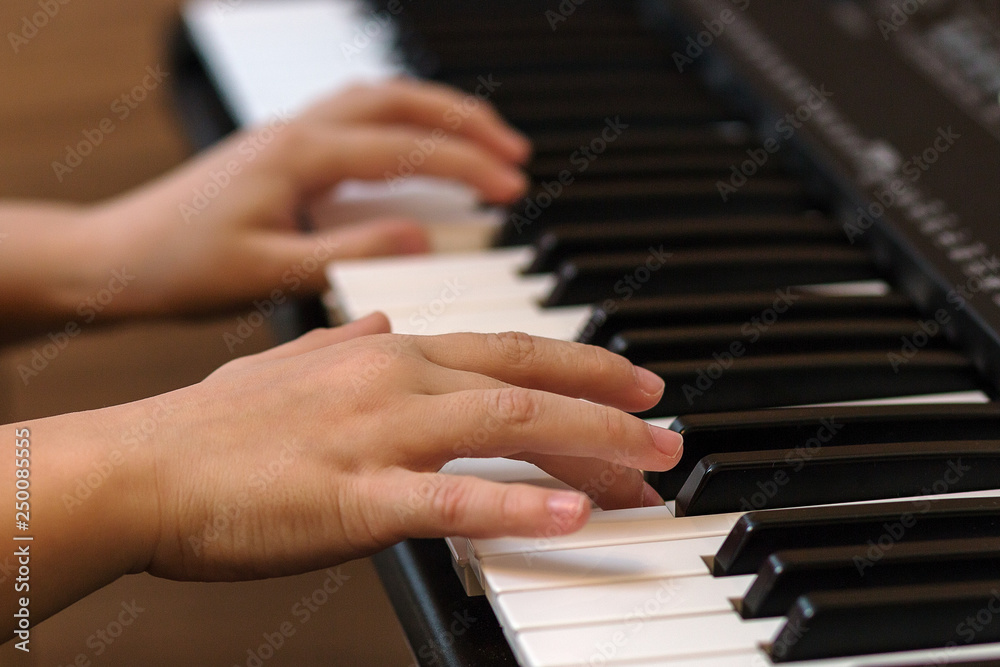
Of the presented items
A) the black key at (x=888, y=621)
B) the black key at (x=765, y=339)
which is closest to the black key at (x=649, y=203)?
the black key at (x=765, y=339)

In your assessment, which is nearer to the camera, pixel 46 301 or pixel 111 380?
pixel 46 301

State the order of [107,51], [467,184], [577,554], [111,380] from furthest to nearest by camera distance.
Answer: [107,51] → [111,380] → [467,184] → [577,554]

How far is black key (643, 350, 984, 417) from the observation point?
2.68 feet

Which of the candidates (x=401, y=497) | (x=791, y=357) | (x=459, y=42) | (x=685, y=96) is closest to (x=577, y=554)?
(x=401, y=497)

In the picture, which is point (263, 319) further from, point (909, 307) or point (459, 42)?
point (909, 307)

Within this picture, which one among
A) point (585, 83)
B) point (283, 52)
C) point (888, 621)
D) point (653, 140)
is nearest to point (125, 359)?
point (283, 52)

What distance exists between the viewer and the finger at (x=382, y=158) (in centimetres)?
118

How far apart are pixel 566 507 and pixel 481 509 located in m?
0.05

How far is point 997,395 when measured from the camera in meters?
0.85

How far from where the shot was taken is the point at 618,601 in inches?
24.5

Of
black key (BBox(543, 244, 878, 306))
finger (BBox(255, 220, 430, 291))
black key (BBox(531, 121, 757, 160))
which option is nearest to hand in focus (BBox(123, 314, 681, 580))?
black key (BBox(543, 244, 878, 306))

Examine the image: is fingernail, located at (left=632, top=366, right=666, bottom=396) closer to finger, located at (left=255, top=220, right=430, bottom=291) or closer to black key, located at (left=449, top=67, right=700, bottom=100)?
finger, located at (left=255, top=220, right=430, bottom=291)

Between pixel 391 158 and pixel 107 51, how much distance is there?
2.03 metres

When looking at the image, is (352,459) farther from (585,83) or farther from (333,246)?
(585,83)
